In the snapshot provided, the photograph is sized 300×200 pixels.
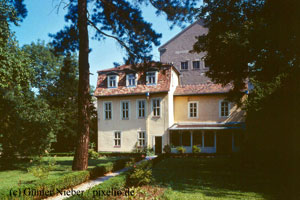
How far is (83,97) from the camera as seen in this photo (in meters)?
11.5

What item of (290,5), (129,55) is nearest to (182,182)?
(129,55)

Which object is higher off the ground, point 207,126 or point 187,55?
point 187,55

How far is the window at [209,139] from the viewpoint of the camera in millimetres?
23750

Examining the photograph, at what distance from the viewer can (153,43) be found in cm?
1222

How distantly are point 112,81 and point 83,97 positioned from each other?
1424 centimetres

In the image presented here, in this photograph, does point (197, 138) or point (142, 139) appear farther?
point (197, 138)

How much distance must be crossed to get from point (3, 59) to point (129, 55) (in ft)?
20.6

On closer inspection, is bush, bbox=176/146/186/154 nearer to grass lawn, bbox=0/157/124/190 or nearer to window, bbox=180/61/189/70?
grass lawn, bbox=0/157/124/190

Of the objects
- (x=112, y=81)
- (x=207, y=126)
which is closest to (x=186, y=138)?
(x=207, y=126)

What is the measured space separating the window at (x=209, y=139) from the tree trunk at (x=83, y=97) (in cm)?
1572

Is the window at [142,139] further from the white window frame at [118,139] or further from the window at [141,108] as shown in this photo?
the white window frame at [118,139]

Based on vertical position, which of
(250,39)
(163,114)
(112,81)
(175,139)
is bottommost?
(175,139)

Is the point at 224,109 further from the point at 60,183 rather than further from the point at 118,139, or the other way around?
the point at 60,183

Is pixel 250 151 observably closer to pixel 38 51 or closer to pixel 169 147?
pixel 169 147
